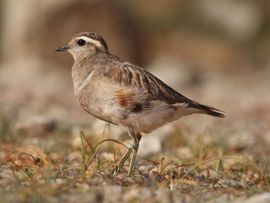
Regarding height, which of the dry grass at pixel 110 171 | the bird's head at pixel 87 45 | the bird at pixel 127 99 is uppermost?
the bird's head at pixel 87 45

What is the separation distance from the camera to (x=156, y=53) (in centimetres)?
1883

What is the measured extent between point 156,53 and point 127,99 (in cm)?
1290

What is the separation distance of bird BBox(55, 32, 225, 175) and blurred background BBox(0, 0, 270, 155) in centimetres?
188

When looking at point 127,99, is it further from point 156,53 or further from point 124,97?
point 156,53

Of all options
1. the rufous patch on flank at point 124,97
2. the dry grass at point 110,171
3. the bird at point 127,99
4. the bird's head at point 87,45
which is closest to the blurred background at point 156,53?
the dry grass at point 110,171

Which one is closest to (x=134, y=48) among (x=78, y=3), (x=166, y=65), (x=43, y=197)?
(x=166, y=65)

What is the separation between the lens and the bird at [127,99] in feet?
19.5

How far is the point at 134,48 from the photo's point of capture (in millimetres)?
17312

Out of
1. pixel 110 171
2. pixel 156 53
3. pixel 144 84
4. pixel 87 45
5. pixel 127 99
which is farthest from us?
pixel 156 53

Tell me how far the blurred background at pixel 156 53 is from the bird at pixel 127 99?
1882mm

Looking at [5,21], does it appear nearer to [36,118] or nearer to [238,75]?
[238,75]

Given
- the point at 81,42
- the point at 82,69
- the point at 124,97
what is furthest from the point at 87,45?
the point at 124,97

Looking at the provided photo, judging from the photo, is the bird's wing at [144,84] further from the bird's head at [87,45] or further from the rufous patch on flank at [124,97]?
the bird's head at [87,45]

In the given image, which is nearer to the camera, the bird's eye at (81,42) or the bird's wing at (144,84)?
the bird's wing at (144,84)
